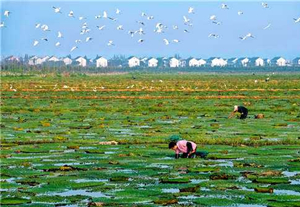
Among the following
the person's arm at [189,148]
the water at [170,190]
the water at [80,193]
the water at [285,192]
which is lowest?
the water at [285,192]

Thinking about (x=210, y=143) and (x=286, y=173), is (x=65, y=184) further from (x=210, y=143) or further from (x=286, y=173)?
(x=210, y=143)

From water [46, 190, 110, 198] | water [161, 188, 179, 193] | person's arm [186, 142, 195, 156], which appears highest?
person's arm [186, 142, 195, 156]

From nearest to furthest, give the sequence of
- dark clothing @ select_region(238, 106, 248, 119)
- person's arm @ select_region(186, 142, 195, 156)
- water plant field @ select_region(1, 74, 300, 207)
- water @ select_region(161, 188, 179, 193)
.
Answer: water plant field @ select_region(1, 74, 300, 207) → water @ select_region(161, 188, 179, 193) → person's arm @ select_region(186, 142, 195, 156) → dark clothing @ select_region(238, 106, 248, 119)

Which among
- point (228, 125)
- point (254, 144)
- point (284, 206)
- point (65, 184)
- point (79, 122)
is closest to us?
point (284, 206)

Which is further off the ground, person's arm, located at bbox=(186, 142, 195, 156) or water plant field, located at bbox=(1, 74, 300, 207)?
person's arm, located at bbox=(186, 142, 195, 156)

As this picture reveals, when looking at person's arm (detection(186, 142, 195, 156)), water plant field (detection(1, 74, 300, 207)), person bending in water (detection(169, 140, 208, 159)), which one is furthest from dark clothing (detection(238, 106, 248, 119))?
person's arm (detection(186, 142, 195, 156))

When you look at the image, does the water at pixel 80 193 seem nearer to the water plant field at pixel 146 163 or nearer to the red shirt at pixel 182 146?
the water plant field at pixel 146 163

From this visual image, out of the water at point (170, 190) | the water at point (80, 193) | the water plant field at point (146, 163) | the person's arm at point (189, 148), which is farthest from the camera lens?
the person's arm at point (189, 148)

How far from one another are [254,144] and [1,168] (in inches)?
395

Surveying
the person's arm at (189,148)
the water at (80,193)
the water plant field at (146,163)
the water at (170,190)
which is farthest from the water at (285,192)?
the person's arm at (189,148)

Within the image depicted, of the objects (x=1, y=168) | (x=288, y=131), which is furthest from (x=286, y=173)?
(x=288, y=131)

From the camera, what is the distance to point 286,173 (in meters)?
18.8

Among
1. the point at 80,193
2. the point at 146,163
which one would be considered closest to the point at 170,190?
the point at 80,193

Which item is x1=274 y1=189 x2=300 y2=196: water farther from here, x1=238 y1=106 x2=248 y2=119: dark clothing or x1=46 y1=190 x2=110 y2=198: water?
x1=238 y1=106 x2=248 y2=119: dark clothing
